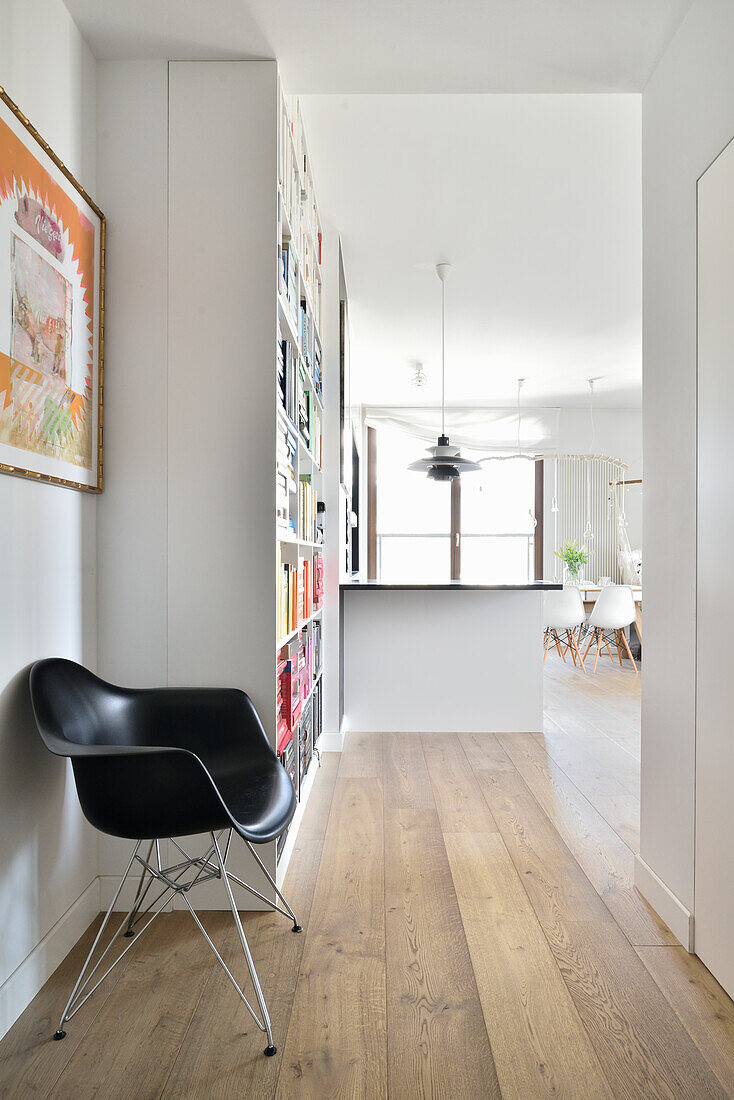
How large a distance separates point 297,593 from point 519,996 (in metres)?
1.59

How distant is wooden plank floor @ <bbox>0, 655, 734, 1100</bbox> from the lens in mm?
1505

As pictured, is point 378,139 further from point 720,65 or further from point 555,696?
point 555,696

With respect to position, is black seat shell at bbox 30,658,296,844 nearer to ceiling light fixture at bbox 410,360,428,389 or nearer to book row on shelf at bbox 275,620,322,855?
book row on shelf at bbox 275,620,322,855

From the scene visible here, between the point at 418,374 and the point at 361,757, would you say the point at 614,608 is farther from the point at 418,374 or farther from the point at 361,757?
the point at 361,757

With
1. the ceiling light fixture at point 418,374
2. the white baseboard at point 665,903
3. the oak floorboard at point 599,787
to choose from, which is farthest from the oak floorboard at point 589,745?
the ceiling light fixture at point 418,374

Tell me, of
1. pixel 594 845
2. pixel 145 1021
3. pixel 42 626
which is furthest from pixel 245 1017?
pixel 594 845

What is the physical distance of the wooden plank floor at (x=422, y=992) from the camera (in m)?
1.50

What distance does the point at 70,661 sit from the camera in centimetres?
196

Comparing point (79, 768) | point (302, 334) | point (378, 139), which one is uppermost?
point (378, 139)

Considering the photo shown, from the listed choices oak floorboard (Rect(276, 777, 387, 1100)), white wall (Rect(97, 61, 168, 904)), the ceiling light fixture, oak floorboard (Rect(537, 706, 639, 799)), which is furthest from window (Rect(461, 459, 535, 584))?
white wall (Rect(97, 61, 168, 904))

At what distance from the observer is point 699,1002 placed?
1.77 m

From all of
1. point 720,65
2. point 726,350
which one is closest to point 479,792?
point 726,350

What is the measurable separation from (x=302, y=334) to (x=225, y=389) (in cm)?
85

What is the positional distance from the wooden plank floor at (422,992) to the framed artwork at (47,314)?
1268 mm
